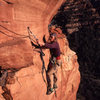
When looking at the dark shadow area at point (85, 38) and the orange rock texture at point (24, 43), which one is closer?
the orange rock texture at point (24, 43)

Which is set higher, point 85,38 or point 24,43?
point 85,38

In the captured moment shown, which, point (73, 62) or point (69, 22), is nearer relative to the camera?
point (73, 62)

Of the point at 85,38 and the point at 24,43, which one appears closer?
the point at 24,43

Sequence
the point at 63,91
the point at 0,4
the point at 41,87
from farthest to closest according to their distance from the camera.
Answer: the point at 63,91 → the point at 41,87 → the point at 0,4

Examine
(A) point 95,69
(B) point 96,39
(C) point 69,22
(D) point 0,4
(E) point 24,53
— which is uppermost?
(C) point 69,22

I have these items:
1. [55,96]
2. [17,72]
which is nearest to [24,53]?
[17,72]

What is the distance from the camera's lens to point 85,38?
A: 11.9 metres

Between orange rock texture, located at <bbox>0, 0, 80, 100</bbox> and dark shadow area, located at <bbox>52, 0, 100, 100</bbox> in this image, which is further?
dark shadow area, located at <bbox>52, 0, 100, 100</bbox>

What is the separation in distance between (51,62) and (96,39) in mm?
8134

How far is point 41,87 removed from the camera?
443 centimetres

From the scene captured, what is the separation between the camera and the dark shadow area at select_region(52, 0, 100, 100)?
1119 cm

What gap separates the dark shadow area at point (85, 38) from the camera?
1119 cm

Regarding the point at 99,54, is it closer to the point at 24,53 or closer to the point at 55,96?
the point at 55,96

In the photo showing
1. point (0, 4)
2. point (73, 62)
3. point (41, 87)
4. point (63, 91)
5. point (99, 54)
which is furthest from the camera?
point (99, 54)
